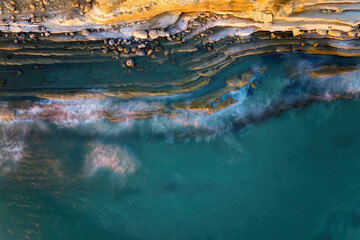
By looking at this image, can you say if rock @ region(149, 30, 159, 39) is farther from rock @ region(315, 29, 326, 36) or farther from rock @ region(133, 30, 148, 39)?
rock @ region(315, 29, 326, 36)

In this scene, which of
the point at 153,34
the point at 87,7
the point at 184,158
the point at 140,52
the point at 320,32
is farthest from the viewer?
the point at 184,158

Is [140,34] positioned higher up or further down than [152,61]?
higher up

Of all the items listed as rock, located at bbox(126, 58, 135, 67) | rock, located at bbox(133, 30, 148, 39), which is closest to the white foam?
rock, located at bbox(126, 58, 135, 67)

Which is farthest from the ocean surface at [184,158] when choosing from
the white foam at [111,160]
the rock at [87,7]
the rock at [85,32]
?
the rock at [87,7]

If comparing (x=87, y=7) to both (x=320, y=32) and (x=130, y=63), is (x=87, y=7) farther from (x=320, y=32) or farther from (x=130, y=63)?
(x=320, y=32)

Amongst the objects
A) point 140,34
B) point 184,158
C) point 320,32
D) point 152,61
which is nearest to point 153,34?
point 140,34

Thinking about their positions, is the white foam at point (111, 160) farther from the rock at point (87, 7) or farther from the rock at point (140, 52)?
the rock at point (87, 7)

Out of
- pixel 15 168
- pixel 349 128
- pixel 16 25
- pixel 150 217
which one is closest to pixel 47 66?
pixel 16 25

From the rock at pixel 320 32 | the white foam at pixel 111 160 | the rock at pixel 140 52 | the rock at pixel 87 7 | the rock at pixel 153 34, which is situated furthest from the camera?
the white foam at pixel 111 160
